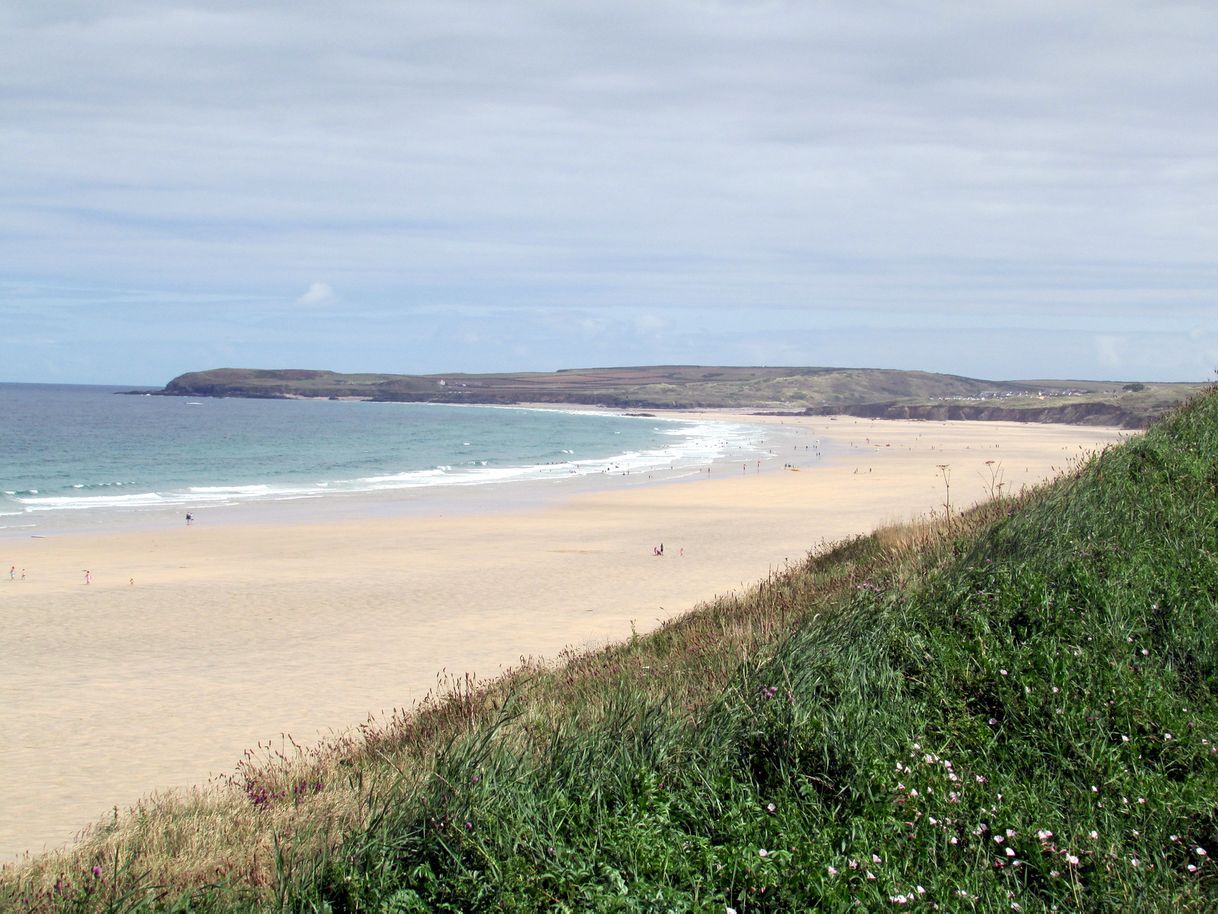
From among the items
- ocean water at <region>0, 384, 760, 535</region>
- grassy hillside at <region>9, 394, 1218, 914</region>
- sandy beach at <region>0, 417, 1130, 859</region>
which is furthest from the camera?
ocean water at <region>0, 384, 760, 535</region>

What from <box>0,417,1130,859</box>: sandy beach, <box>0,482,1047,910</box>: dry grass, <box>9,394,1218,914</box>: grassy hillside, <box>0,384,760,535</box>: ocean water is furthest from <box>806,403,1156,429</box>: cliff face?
<box>9,394,1218,914</box>: grassy hillside

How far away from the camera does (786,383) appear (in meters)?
188

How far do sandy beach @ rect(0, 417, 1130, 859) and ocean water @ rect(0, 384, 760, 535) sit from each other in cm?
750

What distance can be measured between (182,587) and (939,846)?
17.9 m

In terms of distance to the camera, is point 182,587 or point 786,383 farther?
point 786,383

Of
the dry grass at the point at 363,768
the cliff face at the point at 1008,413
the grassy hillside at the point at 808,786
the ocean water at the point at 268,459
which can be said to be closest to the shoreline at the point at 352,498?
the ocean water at the point at 268,459

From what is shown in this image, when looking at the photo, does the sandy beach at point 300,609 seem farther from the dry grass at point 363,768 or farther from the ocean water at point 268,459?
the ocean water at point 268,459

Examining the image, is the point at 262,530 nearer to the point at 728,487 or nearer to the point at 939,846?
the point at 728,487

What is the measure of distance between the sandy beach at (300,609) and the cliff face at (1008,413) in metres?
71.4

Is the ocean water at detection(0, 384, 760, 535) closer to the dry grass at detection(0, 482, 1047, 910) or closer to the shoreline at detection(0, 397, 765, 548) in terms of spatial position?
the shoreline at detection(0, 397, 765, 548)

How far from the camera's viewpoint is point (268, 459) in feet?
182

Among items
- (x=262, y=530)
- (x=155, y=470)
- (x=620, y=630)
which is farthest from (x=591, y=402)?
(x=620, y=630)

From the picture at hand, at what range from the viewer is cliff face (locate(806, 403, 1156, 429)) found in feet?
321

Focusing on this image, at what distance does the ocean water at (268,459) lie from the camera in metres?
36.6
